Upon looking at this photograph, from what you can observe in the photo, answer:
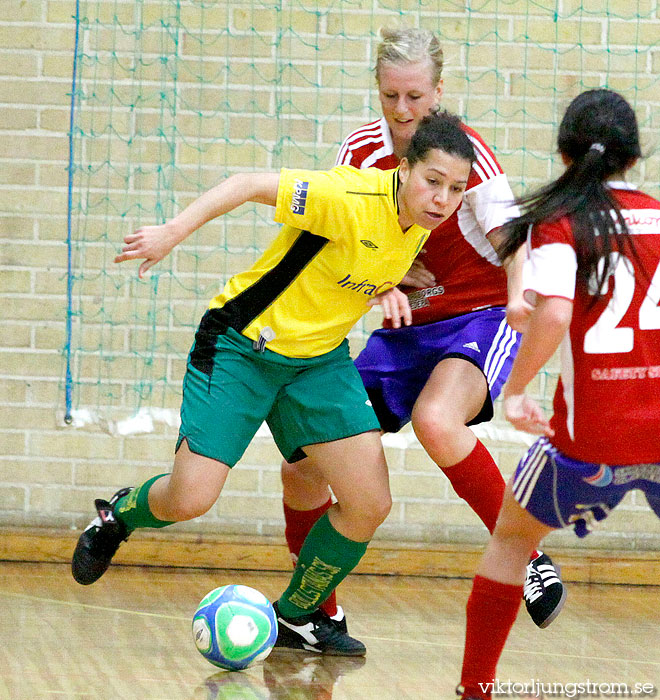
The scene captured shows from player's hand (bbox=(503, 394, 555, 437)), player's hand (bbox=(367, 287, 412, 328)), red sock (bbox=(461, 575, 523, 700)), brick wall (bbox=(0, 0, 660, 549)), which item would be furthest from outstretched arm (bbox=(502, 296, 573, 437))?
brick wall (bbox=(0, 0, 660, 549))

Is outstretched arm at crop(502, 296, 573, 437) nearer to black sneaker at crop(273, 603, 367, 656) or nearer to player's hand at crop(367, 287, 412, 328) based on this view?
player's hand at crop(367, 287, 412, 328)

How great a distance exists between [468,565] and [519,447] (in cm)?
51

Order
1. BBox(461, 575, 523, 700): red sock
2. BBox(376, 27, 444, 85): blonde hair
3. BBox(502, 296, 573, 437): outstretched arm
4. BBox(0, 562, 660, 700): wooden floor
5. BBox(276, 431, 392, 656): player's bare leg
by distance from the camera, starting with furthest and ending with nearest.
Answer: BBox(376, 27, 444, 85): blonde hair, BBox(276, 431, 392, 656): player's bare leg, BBox(0, 562, 660, 700): wooden floor, BBox(461, 575, 523, 700): red sock, BBox(502, 296, 573, 437): outstretched arm

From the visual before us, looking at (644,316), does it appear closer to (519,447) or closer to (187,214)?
(187,214)

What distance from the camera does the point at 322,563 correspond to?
282 cm

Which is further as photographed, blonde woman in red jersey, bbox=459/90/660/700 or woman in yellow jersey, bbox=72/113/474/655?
woman in yellow jersey, bbox=72/113/474/655

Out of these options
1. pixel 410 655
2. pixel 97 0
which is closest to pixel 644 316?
pixel 410 655

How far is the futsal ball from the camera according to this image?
2.64 meters

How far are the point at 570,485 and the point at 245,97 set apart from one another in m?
2.57

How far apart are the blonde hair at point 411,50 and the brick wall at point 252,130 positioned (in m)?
1.22

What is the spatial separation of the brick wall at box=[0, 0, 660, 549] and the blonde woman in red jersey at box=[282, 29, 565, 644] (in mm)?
1162

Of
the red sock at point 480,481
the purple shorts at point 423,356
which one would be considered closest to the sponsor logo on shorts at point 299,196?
the purple shorts at point 423,356

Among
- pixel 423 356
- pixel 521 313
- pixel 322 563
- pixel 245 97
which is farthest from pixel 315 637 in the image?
pixel 245 97

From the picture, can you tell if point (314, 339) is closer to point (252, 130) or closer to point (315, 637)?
point (315, 637)
